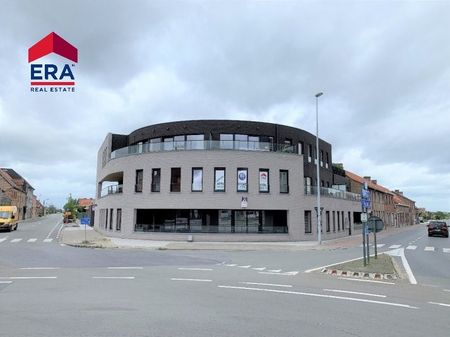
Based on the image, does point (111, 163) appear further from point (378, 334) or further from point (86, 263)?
point (378, 334)

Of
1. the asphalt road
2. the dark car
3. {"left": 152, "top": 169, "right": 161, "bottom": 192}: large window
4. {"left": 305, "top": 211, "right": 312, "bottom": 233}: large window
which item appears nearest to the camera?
the asphalt road

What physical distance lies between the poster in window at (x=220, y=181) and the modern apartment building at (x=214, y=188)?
0.25 feet

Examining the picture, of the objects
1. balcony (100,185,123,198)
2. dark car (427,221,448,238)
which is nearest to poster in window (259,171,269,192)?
balcony (100,185,123,198)

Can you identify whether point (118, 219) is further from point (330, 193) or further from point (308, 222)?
point (330, 193)

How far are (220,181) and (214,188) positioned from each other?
0.73 metres

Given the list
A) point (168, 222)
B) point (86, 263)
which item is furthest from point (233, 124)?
point (86, 263)

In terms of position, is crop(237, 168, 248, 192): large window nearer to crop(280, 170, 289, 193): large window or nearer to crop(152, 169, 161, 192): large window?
crop(280, 170, 289, 193): large window

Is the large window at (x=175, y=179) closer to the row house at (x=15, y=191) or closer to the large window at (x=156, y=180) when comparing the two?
the large window at (x=156, y=180)

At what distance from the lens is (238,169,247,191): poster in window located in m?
30.5

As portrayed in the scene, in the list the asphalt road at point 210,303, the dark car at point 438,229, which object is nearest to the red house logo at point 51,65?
the asphalt road at point 210,303

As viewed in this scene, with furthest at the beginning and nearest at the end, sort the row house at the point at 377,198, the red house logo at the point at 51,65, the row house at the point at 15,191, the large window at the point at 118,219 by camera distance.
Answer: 1. the row house at the point at 15,191
2. the row house at the point at 377,198
3. the large window at the point at 118,219
4. the red house logo at the point at 51,65

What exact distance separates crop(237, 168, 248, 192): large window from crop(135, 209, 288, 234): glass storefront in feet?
6.15

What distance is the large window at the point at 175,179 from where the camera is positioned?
101 ft

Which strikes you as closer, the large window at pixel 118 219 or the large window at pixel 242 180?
the large window at pixel 242 180
